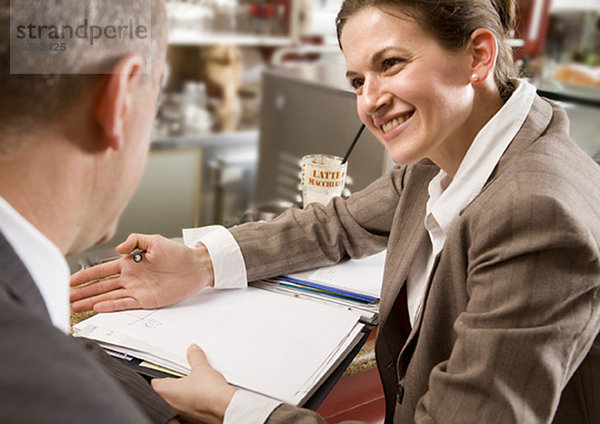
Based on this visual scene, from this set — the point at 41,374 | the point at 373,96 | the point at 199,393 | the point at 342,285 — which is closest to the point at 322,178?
the point at 342,285

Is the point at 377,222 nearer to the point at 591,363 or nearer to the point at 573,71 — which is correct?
the point at 591,363

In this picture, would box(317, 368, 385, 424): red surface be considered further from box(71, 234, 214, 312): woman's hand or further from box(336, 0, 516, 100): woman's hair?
box(336, 0, 516, 100): woman's hair

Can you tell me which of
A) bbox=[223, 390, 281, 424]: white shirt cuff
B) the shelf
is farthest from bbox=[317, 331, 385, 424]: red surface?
the shelf

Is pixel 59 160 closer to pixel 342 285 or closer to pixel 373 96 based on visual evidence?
pixel 373 96

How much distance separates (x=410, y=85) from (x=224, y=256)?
473 millimetres

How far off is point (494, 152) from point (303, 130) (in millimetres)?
1467

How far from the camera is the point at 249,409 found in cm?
77

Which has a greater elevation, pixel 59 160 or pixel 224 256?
pixel 59 160

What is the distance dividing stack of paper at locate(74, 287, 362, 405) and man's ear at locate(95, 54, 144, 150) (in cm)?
41

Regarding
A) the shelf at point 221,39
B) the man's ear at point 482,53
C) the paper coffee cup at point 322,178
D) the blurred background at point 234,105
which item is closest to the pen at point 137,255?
the paper coffee cup at point 322,178

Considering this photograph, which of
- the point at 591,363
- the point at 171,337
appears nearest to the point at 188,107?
the point at 171,337

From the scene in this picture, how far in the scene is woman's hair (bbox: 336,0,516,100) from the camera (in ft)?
2.94

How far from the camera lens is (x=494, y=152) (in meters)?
0.89

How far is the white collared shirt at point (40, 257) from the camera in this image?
521mm
